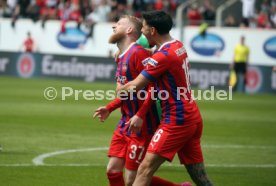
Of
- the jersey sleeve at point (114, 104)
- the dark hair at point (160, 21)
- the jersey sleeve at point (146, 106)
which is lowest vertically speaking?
the jersey sleeve at point (114, 104)

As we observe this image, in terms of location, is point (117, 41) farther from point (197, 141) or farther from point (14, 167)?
point (14, 167)

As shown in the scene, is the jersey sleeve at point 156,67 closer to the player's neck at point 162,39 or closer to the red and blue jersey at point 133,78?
the player's neck at point 162,39

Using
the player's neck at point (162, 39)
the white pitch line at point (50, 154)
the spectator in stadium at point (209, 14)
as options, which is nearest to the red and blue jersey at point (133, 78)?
the player's neck at point (162, 39)

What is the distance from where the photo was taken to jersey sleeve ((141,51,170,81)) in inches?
308

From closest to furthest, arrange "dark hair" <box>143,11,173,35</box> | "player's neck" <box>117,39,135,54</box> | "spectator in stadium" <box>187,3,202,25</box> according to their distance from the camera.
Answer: "dark hair" <box>143,11,173,35</box> < "player's neck" <box>117,39,135,54</box> < "spectator in stadium" <box>187,3,202,25</box>

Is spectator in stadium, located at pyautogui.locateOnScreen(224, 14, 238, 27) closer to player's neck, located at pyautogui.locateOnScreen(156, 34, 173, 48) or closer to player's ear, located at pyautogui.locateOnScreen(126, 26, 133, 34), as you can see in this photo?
player's ear, located at pyautogui.locateOnScreen(126, 26, 133, 34)

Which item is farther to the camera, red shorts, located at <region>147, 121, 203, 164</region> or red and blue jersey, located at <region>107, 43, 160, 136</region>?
red and blue jersey, located at <region>107, 43, 160, 136</region>

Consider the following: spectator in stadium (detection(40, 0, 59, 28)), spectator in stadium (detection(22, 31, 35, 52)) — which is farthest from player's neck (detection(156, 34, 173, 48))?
spectator in stadium (detection(40, 0, 59, 28))

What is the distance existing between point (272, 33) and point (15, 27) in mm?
13885

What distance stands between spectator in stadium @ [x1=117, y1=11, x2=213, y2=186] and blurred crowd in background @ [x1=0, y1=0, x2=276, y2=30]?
82.0 ft

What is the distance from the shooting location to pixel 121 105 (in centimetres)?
880

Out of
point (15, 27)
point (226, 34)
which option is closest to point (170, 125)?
point (226, 34)

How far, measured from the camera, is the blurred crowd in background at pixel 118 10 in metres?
33.2

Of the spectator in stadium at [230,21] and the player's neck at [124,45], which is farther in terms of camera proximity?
the spectator in stadium at [230,21]
